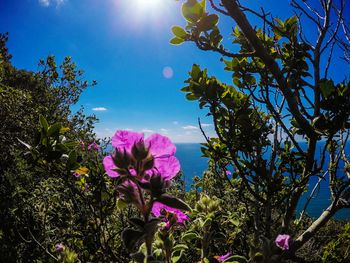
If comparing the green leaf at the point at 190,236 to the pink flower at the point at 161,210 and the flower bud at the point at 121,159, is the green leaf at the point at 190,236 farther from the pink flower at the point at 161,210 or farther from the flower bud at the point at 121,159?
the flower bud at the point at 121,159

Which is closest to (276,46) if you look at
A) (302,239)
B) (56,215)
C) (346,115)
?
(346,115)

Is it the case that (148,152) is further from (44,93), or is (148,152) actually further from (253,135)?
(44,93)

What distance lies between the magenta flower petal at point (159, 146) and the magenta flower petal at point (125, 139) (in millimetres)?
35

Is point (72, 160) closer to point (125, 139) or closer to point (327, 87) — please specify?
point (125, 139)

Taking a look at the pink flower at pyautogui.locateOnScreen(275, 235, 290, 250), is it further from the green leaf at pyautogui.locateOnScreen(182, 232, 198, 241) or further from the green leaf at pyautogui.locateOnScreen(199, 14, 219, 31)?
the green leaf at pyautogui.locateOnScreen(199, 14, 219, 31)

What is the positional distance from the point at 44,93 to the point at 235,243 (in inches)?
293

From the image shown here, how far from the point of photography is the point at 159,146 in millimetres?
766

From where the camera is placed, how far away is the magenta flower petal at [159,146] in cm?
76

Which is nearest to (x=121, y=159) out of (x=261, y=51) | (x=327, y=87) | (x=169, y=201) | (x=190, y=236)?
(x=169, y=201)

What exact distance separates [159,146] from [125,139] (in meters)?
0.10

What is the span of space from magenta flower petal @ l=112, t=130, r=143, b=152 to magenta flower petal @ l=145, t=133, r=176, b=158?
0.04 metres

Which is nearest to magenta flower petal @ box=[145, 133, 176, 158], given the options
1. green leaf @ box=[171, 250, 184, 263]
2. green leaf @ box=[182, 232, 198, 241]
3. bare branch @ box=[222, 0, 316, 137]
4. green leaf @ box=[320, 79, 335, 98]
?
green leaf @ box=[171, 250, 184, 263]

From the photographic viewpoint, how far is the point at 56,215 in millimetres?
3262

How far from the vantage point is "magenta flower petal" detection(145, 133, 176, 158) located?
0.76 meters
